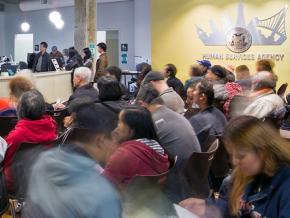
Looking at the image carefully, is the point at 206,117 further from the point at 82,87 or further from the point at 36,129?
the point at 82,87

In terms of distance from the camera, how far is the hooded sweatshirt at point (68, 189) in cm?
105

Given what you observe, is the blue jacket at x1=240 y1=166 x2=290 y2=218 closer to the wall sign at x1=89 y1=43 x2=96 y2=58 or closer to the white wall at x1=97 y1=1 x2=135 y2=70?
the wall sign at x1=89 y1=43 x2=96 y2=58

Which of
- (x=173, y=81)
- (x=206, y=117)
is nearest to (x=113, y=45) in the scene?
(x=173, y=81)

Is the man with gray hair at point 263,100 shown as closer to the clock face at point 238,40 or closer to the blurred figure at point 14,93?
the blurred figure at point 14,93

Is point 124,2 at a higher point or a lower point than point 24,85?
higher

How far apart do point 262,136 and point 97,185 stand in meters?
0.80

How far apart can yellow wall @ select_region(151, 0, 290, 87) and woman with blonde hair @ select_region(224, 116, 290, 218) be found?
7365 millimetres

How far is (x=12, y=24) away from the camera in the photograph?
16750 millimetres

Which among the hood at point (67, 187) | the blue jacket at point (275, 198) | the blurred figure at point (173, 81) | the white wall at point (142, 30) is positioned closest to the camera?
the hood at point (67, 187)

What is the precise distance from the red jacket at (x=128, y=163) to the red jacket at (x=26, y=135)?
952 millimetres

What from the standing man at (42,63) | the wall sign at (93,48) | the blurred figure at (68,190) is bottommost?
the blurred figure at (68,190)

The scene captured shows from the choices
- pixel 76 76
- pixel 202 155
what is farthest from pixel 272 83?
pixel 76 76

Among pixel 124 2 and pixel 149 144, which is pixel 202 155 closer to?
pixel 149 144

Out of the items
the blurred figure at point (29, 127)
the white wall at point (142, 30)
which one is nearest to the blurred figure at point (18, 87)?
the blurred figure at point (29, 127)
